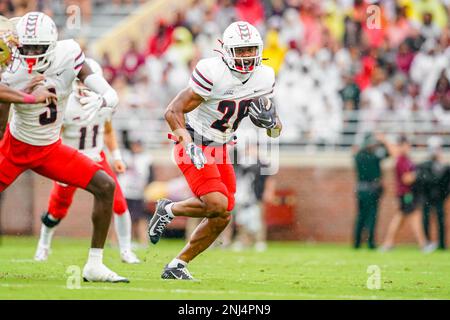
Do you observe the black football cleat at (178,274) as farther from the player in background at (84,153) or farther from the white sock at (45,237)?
the white sock at (45,237)

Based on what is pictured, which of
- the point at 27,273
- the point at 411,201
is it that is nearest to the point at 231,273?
the point at 27,273

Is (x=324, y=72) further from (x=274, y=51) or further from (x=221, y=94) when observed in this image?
(x=221, y=94)

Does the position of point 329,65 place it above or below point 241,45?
below

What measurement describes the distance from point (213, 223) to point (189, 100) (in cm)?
102

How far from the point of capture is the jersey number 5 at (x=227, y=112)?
28.9 feet

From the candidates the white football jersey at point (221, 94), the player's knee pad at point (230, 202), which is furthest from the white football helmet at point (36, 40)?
the player's knee pad at point (230, 202)

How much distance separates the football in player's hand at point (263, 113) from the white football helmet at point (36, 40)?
5.55 feet

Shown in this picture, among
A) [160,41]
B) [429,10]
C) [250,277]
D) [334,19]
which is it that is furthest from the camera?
[160,41]

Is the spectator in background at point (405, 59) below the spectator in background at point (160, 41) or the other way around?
below

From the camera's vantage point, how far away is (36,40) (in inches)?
316

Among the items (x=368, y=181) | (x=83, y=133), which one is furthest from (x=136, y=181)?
(x=83, y=133)

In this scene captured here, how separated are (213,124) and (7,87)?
5.98ft

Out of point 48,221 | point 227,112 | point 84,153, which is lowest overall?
point 48,221

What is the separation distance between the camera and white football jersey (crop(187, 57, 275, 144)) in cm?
866
